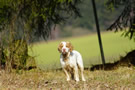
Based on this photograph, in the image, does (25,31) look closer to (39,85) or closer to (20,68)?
(20,68)

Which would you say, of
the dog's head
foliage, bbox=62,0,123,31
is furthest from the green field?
foliage, bbox=62,0,123,31

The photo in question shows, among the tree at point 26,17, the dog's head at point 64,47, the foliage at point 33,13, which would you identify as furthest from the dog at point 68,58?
the foliage at point 33,13

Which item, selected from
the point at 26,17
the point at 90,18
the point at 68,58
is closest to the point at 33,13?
the point at 26,17

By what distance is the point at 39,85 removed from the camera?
32.8 feet

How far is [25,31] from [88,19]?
91.6m

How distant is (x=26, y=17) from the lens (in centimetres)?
1623

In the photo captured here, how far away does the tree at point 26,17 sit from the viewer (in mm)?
13758

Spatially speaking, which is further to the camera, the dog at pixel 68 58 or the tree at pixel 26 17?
the tree at pixel 26 17

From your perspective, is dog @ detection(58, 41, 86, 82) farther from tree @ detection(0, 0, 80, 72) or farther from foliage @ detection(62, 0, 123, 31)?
foliage @ detection(62, 0, 123, 31)

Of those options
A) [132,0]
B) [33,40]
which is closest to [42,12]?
[33,40]

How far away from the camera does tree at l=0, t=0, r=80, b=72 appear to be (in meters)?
13.8

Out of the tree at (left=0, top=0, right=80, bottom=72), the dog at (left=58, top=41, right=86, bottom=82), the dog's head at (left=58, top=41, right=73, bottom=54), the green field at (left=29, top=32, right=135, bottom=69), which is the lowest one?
the green field at (left=29, top=32, right=135, bottom=69)

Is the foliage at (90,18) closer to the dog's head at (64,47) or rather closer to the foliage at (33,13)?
the foliage at (33,13)

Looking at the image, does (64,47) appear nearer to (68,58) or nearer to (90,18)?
(68,58)
